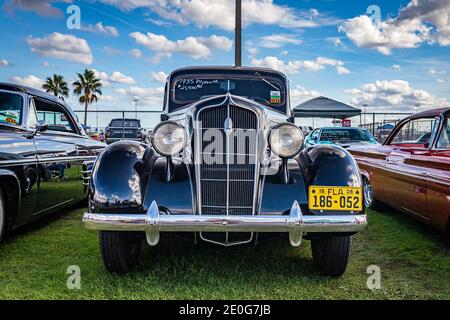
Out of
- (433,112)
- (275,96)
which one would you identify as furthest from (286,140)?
(433,112)

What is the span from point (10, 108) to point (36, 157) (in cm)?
68

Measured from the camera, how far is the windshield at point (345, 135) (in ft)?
36.5

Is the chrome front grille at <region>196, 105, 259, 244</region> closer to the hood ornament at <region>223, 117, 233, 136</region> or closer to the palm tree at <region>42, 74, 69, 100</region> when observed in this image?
the hood ornament at <region>223, 117, 233, 136</region>

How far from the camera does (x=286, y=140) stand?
351 cm

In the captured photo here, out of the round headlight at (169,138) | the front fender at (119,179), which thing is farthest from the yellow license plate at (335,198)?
the front fender at (119,179)

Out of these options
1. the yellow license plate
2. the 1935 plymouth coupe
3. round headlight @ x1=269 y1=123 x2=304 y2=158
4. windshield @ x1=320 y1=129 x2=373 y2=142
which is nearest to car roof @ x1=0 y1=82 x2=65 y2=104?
the 1935 plymouth coupe

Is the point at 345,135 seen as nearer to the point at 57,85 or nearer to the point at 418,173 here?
the point at 418,173

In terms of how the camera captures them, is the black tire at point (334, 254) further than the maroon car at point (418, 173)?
No

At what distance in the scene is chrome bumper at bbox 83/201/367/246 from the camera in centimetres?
302

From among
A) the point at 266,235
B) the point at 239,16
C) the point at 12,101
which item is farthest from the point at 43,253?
the point at 239,16

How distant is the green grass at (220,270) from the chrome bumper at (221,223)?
1.61 feet

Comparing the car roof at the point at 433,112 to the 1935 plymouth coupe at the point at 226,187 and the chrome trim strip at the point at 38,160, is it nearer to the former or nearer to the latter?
the 1935 plymouth coupe at the point at 226,187

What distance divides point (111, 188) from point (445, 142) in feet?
11.4
